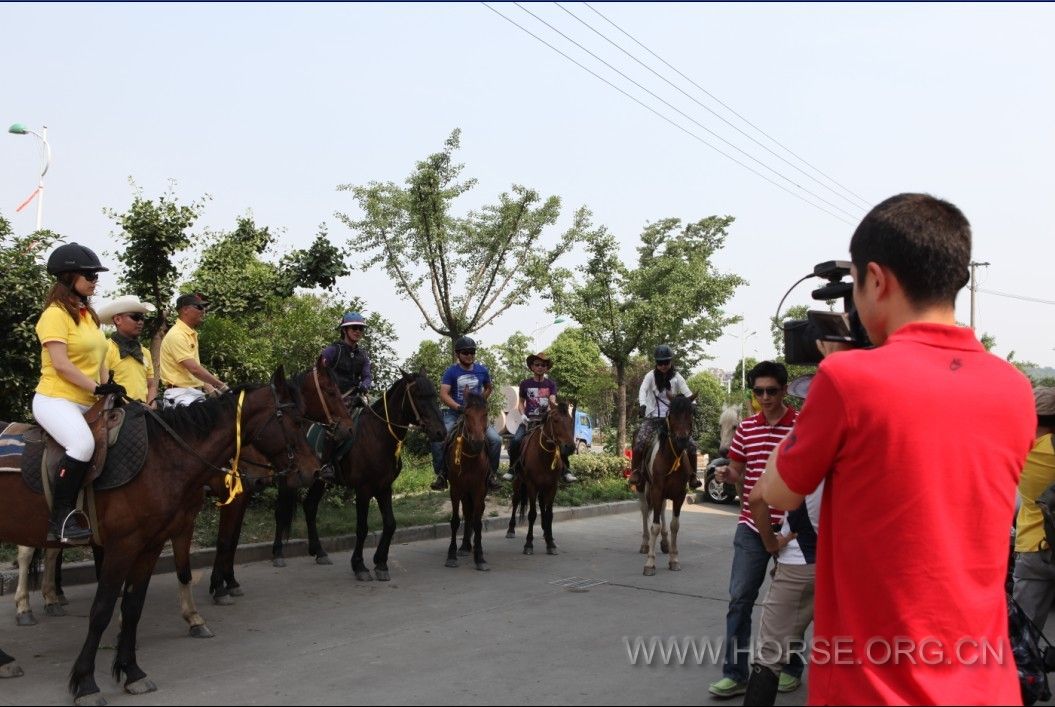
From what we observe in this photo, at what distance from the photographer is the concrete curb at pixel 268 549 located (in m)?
8.83

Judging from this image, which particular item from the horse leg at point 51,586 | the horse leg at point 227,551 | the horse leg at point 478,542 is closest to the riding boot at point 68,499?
the horse leg at point 51,586

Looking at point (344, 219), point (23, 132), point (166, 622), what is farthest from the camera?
point (344, 219)

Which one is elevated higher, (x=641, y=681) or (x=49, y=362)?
(x=49, y=362)

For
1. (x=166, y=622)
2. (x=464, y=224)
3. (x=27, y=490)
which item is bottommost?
(x=166, y=622)

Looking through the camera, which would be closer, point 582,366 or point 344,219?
point 344,219

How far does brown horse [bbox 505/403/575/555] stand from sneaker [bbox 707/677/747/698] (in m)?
6.33

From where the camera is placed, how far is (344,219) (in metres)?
23.2

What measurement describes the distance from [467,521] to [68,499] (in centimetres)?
624

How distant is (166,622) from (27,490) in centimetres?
223

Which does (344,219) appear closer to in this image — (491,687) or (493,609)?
(493,609)

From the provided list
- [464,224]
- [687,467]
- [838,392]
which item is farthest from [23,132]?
[838,392]

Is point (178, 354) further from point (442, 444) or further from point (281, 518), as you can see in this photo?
point (442, 444)

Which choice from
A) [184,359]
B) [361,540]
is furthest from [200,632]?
[361,540]

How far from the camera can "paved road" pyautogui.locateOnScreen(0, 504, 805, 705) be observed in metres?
5.89
